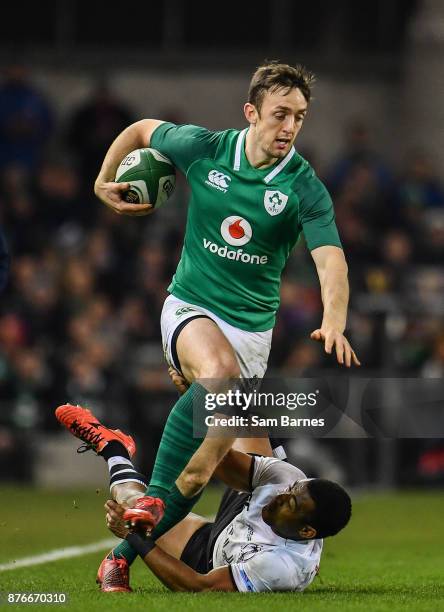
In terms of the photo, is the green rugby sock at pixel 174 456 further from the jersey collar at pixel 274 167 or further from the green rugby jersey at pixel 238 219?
the jersey collar at pixel 274 167

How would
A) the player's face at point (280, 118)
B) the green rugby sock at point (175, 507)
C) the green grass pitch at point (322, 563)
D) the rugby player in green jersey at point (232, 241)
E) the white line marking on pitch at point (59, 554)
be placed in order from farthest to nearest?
the white line marking on pitch at point (59, 554) → the player's face at point (280, 118) → the rugby player in green jersey at point (232, 241) → the green rugby sock at point (175, 507) → the green grass pitch at point (322, 563)

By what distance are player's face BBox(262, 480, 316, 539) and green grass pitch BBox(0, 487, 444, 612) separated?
1.06ft

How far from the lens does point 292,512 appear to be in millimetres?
7598

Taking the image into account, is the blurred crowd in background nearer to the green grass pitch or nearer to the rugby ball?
the green grass pitch

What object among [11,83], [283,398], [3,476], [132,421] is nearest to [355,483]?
[132,421]

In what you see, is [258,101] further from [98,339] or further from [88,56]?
[88,56]

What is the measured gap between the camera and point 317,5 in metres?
21.1

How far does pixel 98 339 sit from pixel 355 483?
10.7ft

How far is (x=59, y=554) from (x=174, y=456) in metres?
2.67

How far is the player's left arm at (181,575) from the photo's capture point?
7.52 meters

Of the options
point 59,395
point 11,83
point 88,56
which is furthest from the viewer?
point 88,56

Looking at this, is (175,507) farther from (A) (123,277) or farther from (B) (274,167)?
(A) (123,277)

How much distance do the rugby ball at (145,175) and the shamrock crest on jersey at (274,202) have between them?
25.9 inches

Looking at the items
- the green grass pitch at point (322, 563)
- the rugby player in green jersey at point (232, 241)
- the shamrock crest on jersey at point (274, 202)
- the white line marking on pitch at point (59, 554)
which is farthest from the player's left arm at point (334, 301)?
the white line marking on pitch at point (59, 554)
